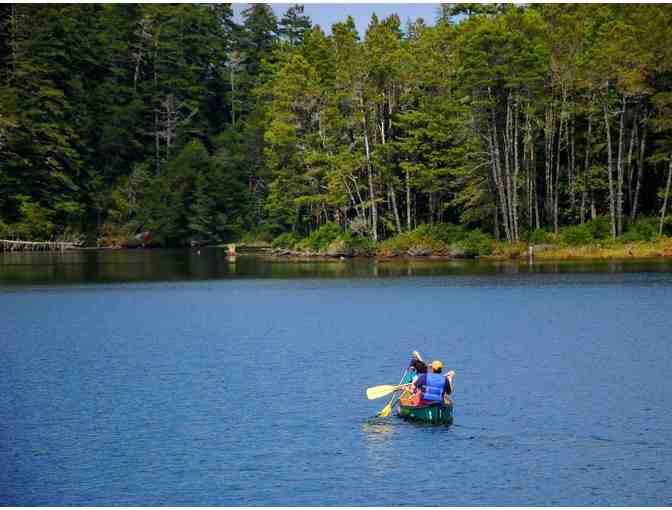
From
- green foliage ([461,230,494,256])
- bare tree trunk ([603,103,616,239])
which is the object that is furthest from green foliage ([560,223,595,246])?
green foliage ([461,230,494,256])

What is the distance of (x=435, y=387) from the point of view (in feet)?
95.8

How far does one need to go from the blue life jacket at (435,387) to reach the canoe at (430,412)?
0.71ft

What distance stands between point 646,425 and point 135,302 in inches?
1539

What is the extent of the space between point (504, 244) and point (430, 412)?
56391mm

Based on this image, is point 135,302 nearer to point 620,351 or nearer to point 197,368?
point 197,368

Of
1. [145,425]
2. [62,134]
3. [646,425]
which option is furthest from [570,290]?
[62,134]

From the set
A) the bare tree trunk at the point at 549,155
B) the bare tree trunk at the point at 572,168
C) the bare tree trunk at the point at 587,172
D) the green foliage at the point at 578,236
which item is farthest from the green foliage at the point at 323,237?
the bare tree trunk at the point at 587,172

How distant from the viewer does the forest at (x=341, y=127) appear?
80.4 m

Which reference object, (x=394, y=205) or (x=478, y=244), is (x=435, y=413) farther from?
(x=394, y=205)

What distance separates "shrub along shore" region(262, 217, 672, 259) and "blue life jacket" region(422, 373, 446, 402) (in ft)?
175

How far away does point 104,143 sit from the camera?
139375 mm

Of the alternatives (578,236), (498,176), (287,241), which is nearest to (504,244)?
(498,176)

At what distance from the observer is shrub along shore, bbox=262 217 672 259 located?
7931cm

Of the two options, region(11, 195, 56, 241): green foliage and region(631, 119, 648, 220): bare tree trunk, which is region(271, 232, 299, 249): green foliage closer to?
region(11, 195, 56, 241): green foliage
